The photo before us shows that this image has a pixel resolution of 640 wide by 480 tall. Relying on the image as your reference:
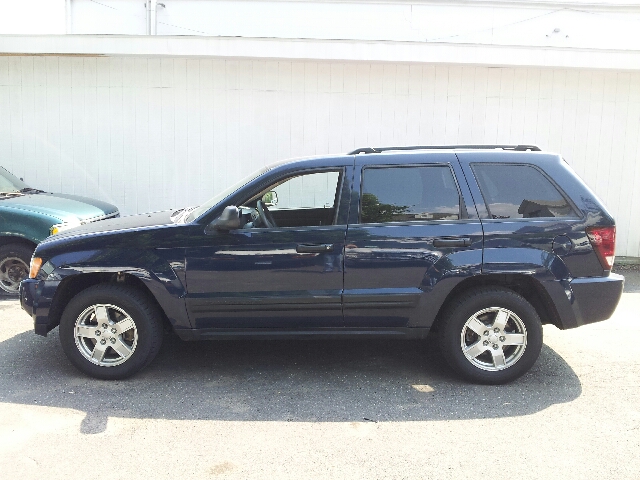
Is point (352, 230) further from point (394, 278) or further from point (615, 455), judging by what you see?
point (615, 455)

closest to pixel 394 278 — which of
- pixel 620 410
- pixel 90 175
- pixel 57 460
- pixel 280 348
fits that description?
pixel 280 348

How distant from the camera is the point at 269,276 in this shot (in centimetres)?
448

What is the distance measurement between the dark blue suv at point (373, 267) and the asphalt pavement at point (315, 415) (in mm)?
352

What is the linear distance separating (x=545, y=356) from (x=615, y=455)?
1.68 m

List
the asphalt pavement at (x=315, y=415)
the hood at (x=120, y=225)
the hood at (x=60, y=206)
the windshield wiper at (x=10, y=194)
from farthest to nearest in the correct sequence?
the windshield wiper at (x=10, y=194), the hood at (x=60, y=206), the hood at (x=120, y=225), the asphalt pavement at (x=315, y=415)

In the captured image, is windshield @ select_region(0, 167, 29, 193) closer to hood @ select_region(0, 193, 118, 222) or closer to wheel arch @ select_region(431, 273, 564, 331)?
hood @ select_region(0, 193, 118, 222)

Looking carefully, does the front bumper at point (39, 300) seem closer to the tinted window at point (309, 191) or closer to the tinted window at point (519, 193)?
the tinted window at point (309, 191)

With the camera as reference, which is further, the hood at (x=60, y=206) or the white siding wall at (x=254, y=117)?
the white siding wall at (x=254, y=117)

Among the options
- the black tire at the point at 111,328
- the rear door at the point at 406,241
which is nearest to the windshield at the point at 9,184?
the black tire at the point at 111,328

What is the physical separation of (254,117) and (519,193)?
5.30m

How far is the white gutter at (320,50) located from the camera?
8492mm

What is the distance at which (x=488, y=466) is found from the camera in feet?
11.2

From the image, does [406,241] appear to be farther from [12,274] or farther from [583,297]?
[12,274]

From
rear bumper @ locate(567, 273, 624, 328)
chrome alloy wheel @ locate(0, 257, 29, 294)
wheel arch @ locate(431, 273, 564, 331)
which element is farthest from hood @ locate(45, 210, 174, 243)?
rear bumper @ locate(567, 273, 624, 328)
